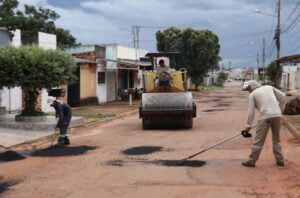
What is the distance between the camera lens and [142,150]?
548 inches

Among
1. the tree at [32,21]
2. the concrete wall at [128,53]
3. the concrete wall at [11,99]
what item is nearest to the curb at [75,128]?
the concrete wall at [11,99]

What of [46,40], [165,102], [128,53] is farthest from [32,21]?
[165,102]

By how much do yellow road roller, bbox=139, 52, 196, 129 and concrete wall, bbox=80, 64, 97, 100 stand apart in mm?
14871

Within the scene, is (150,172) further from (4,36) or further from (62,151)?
(4,36)

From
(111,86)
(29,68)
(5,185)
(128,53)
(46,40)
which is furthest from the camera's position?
(128,53)

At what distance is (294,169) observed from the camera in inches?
428

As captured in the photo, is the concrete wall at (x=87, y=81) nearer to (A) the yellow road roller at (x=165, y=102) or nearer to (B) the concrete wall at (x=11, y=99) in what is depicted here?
(B) the concrete wall at (x=11, y=99)

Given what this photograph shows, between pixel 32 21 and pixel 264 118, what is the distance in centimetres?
5336

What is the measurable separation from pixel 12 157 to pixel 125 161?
3050 millimetres

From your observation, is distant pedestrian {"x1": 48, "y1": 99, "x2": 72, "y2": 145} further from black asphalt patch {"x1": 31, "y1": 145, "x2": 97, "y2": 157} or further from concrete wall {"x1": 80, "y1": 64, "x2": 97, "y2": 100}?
concrete wall {"x1": 80, "y1": 64, "x2": 97, "y2": 100}

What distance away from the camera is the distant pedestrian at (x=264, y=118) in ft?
36.6

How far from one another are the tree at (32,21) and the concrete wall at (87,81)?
17.5 meters

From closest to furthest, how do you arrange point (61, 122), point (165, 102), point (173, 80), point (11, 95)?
point (61, 122), point (165, 102), point (173, 80), point (11, 95)

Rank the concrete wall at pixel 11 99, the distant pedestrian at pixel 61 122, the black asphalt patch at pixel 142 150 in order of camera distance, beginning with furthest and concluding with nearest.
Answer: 1. the concrete wall at pixel 11 99
2. the distant pedestrian at pixel 61 122
3. the black asphalt patch at pixel 142 150
